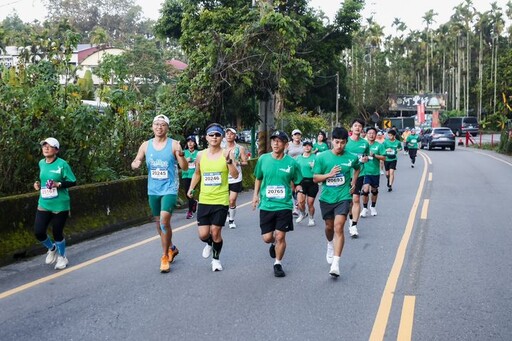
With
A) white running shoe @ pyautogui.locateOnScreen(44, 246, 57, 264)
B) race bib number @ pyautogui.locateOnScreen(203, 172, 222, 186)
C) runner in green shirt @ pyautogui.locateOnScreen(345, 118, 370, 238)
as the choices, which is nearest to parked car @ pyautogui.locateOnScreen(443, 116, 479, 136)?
runner in green shirt @ pyautogui.locateOnScreen(345, 118, 370, 238)

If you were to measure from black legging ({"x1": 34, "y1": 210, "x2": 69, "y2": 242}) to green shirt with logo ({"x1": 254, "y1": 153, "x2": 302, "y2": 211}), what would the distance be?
2514mm

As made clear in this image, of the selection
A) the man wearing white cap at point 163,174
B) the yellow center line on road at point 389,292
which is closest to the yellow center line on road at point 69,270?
the man wearing white cap at point 163,174

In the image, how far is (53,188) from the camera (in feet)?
24.8

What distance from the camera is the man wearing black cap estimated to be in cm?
718

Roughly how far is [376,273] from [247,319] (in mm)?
2365

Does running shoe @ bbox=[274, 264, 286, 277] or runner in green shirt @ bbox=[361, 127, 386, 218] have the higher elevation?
runner in green shirt @ bbox=[361, 127, 386, 218]

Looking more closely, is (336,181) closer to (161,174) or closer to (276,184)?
(276,184)

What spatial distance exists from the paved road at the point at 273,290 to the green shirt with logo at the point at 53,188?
810 millimetres

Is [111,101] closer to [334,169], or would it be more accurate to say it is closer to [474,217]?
[334,169]

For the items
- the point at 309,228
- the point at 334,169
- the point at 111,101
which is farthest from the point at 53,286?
the point at 111,101

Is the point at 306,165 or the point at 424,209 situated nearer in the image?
the point at 306,165

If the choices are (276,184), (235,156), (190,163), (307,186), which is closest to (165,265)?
(276,184)

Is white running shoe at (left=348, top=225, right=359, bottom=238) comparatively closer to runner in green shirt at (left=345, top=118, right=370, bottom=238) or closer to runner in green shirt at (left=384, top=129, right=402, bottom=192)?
runner in green shirt at (left=345, top=118, right=370, bottom=238)

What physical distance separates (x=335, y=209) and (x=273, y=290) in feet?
4.58
